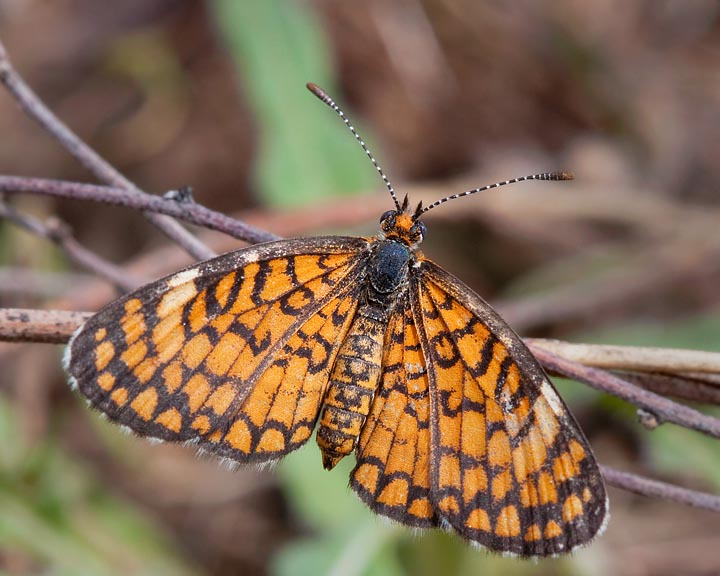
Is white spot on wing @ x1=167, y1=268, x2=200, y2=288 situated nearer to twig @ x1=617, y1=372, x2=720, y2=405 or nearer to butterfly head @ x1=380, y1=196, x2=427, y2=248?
butterfly head @ x1=380, y1=196, x2=427, y2=248

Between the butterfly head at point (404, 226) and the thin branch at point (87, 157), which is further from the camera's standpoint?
the butterfly head at point (404, 226)

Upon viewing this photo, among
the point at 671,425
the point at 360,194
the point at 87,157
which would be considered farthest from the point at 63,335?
the point at 671,425

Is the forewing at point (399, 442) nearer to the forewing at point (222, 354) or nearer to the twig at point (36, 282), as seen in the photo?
the forewing at point (222, 354)

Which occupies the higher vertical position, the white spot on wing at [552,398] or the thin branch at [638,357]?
the thin branch at [638,357]

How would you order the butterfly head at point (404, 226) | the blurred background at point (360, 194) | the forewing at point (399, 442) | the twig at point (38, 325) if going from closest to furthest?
the twig at point (38, 325), the forewing at point (399, 442), the butterfly head at point (404, 226), the blurred background at point (360, 194)

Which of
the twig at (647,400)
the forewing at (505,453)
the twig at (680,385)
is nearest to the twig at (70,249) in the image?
the forewing at (505,453)

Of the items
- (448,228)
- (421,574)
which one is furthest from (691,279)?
(421,574)

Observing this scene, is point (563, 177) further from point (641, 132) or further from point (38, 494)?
point (641, 132)
